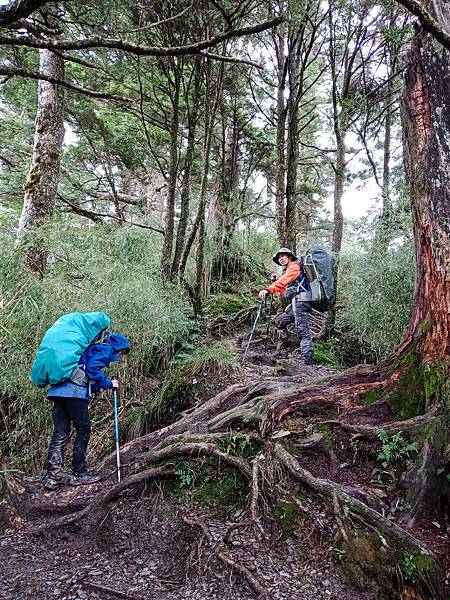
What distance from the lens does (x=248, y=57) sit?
11859mm

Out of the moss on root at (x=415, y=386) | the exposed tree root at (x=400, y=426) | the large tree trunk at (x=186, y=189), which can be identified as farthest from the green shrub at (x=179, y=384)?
the moss on root at (x=415, y=386)

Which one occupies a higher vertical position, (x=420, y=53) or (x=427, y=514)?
(x=420, y=53)

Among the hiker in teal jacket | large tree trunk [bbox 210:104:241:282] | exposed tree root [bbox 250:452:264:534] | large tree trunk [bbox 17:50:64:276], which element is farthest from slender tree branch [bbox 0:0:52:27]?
large tree trunk [bbox 210:104:241:282]

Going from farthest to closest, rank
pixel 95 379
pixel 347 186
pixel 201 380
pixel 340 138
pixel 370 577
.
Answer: pixel 347 186, pixel 340 138, pixel 201 380, pixel 95 379, pixel 370 577

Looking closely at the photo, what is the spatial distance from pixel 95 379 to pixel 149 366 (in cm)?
251

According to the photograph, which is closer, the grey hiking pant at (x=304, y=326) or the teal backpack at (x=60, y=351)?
the teal backpack at (x=60, y=351)

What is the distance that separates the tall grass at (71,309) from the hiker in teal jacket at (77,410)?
78cm

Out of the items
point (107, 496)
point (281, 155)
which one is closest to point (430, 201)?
point (107, 496)

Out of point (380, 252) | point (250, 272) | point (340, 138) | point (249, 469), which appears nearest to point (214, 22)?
point (340, 138)

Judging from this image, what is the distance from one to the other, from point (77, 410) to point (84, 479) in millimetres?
725

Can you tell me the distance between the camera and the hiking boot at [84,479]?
4.28 m

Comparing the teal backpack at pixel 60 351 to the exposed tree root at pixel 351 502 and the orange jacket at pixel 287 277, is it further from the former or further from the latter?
the orange jacket at pixel 287 277

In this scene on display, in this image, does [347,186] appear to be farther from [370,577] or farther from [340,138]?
[370,577]

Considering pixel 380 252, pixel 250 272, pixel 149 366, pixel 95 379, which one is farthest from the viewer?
pixel 250 272
